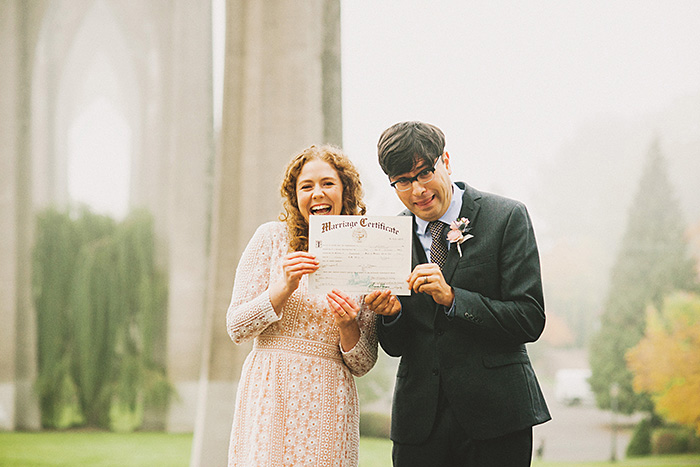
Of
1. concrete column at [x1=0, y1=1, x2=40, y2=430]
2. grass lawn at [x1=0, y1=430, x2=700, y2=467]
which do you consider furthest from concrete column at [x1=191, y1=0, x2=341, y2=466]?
concrete column at [x1=0, y1=1, x2=40, y2=430]

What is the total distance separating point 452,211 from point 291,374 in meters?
0.70

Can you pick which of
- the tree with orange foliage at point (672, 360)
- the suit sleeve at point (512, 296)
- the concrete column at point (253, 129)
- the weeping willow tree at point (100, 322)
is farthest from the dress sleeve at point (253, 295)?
the tree with orange foliage at point (672, 360)

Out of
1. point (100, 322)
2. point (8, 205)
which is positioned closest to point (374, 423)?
point (100, 322)

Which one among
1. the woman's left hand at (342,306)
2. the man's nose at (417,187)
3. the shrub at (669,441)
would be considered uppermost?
the man's nose at (417,187)

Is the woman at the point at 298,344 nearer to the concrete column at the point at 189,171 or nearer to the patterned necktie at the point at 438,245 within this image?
the patterned necktie at the point at 438,245

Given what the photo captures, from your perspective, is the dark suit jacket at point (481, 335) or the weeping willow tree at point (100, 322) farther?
the weeping willow tree at point (100, 322)

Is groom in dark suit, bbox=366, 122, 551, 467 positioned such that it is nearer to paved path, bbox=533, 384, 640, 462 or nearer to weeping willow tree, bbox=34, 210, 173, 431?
paved path, bbox=533, 384, 640, 462

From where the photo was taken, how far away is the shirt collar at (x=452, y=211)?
6.28 ft

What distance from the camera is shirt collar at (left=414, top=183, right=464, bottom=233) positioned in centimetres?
191

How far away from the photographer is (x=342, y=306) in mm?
1831

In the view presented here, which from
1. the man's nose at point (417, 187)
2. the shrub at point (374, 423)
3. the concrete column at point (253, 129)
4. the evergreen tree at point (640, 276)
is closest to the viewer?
the man's nose at point (417, 187)

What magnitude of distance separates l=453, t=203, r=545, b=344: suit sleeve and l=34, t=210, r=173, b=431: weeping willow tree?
3661mm

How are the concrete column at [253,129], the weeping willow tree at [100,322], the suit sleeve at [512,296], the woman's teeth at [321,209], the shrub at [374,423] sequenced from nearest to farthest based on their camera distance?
1. the suit sleeve at [512,296]
2. the woman's teeth at [321,209]
3. the concrete column at [253,129]
4. the shrub at [374,423]
5. the weeping willow tree at [100,322]

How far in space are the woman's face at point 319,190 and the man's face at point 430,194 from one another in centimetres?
21
